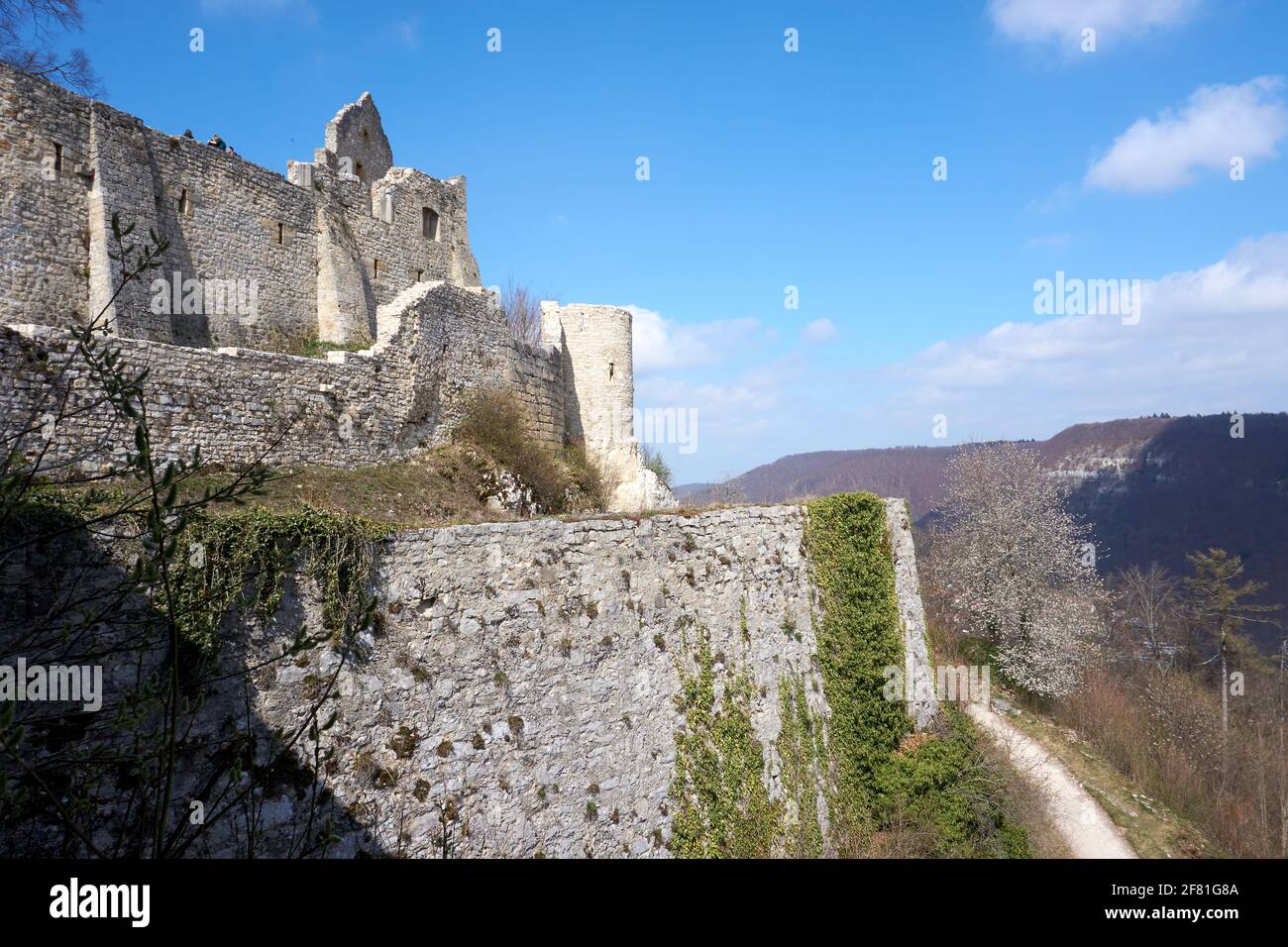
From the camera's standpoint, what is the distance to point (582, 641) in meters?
10.1

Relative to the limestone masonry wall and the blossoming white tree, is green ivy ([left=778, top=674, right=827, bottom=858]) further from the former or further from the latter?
the blossoming white tree

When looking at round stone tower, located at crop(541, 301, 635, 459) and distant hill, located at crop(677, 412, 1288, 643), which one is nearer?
round stone tower, located at crop(541, 301, 635, 459)

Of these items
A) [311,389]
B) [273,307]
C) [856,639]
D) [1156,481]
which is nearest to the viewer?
[311,389]

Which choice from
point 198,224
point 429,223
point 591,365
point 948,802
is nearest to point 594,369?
point 591,365

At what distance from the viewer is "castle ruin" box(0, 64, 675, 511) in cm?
1144

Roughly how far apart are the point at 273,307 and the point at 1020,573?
103ft

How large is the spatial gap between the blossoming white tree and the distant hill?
2980 cm

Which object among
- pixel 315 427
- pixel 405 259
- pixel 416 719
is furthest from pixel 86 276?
pixel 416 719

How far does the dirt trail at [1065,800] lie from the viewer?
17.5m

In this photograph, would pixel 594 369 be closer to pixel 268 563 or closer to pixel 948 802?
pixel 948 802

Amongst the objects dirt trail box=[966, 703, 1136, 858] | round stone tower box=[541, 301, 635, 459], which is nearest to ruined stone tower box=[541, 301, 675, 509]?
round stone tower box=[541, 301, 635, 459]

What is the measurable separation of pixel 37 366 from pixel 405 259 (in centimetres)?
1522

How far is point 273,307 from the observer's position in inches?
733

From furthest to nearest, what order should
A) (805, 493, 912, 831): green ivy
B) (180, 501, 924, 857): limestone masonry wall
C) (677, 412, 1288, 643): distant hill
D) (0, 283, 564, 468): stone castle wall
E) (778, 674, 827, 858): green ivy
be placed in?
1. (677, 412, 1288, 643): distant hill
2. (805, 493, 912, 831): green ivy
3. (778, 674, 827, 858): green ivy
4. (0, 283, 564, 468): stone castle wall
5. (180, 501, 924, 857): limestone masonry wall
